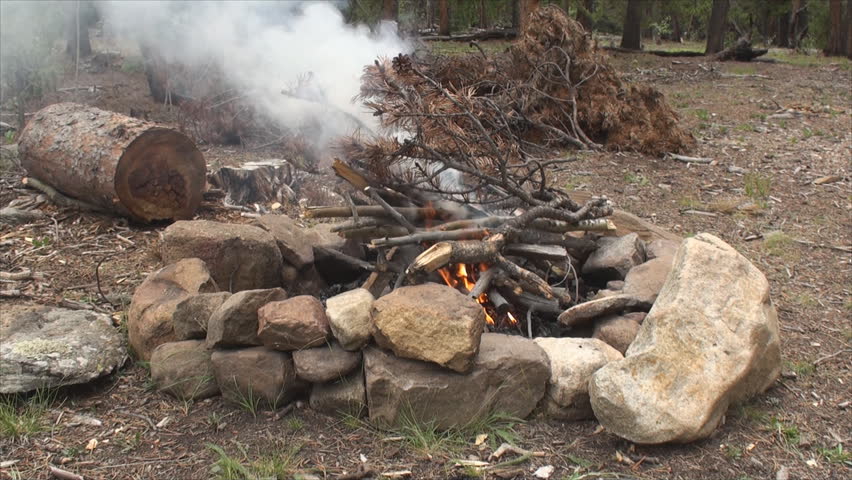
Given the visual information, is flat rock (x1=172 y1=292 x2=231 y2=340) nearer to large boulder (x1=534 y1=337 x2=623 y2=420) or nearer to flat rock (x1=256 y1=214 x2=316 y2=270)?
flat rock (x1=256 y1=214 x2=316 y2=270)

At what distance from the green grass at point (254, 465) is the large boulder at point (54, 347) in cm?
91

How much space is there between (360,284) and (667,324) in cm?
200

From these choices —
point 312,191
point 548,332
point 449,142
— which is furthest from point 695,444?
point 312,191

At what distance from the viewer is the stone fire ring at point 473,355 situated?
296cm

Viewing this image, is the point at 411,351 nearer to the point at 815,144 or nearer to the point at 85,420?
the point at 85,420

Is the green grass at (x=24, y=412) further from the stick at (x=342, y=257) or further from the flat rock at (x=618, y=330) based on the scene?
the flat rock at (x=618, y=330)

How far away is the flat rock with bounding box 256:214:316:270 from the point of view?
14.1 feet

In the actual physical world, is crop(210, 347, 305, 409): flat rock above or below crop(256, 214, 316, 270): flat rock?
below

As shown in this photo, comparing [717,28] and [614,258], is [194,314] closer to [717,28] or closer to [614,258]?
[614,258]

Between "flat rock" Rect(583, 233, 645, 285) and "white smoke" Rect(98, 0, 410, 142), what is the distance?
3688 mm

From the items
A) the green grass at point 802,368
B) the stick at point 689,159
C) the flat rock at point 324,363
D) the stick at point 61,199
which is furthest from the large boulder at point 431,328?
the stick at point 689,159

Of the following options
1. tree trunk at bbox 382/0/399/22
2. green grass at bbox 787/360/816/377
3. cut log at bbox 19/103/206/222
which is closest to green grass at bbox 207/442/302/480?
green grass at bbox 787/360/816/377

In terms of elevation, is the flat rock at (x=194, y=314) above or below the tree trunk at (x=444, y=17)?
below

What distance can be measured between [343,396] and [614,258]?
1932 millimetres
